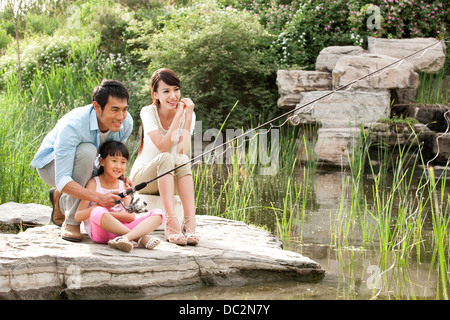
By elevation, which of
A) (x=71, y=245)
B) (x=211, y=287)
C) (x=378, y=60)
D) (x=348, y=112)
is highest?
(x=378, y=60)

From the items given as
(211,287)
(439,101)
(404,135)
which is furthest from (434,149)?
(211,287)

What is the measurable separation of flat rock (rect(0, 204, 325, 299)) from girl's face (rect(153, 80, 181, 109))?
84 centimetres

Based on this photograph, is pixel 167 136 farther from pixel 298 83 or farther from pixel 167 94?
pixel 298 83

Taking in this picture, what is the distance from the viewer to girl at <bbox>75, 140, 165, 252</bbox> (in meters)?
2.82

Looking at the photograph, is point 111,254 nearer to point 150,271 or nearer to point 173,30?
point 150,271

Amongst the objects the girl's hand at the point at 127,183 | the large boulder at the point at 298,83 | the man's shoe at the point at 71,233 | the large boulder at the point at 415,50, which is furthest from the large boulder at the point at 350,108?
the man's shoe at the point at 71,233

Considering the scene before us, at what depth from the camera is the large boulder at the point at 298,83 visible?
812 centimetres

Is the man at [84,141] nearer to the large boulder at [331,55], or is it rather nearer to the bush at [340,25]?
the large boulder at [331,55]

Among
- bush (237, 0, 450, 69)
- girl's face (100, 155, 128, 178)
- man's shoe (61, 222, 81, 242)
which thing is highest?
bush (237, 0, 450, 69)

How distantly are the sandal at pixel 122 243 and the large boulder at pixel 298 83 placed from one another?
18.7ft

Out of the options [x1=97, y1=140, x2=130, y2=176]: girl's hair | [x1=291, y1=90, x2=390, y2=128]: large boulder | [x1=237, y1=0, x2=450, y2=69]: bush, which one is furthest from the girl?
[x1=237, y1=0, x2=450, y2=69]: bush

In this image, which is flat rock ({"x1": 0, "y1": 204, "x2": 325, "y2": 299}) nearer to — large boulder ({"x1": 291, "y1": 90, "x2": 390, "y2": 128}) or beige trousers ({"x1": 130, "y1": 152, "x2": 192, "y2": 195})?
beige trousers ({"x1": 130, "y1": 152, "x2": 192, "y2": 195})
